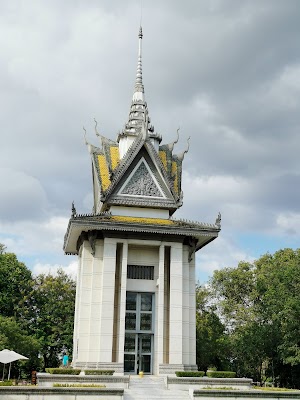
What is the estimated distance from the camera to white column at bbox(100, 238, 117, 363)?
29.0 metres

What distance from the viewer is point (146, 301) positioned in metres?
31.7

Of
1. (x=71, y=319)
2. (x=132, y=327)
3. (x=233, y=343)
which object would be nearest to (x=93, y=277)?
(x=132, y=327)

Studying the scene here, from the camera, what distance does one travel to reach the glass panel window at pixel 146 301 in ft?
103

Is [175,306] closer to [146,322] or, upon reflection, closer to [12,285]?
[146,322]

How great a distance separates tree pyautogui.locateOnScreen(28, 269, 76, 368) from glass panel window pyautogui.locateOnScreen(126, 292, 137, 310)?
74.5 feet

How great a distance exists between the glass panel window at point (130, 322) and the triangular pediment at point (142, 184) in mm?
7537

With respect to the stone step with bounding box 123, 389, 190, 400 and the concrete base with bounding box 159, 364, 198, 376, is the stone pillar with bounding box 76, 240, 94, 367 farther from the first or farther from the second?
the stone step with bounding box 123, 389, 190, 400

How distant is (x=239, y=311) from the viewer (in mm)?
53219

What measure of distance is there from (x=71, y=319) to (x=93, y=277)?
2396 centimetres

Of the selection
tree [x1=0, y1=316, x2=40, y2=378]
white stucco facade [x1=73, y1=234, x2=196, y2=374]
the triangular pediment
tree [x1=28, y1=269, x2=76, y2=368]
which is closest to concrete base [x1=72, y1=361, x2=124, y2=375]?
white stucco facade [x1=73, y1=234, x2=196, y2=374]

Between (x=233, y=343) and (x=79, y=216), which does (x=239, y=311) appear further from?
(x=79, y=216)

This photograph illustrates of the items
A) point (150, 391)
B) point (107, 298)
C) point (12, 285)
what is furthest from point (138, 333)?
point (12, 285)

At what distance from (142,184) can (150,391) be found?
43.9 ft

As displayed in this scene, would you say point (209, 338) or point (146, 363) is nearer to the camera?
point (146, 363)
